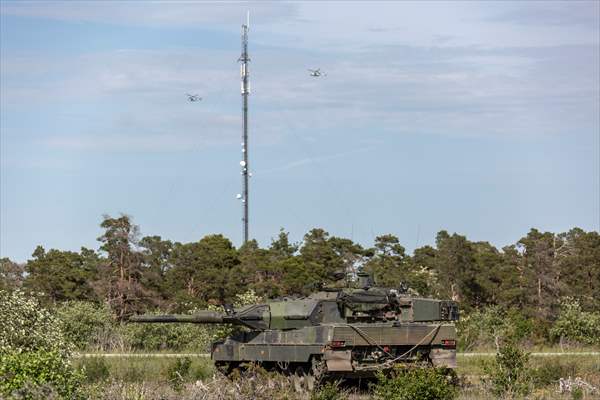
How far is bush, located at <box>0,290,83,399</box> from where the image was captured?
15.6 meters

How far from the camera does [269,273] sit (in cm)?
4088

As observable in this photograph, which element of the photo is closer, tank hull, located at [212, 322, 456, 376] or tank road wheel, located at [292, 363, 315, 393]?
tank hull, located at [212, 322, 456, 376]

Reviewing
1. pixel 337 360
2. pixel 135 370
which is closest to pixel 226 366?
pixel 135 370

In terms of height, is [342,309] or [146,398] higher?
[342,309]

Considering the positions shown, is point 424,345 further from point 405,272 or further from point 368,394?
point 405,272

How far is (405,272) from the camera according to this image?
136 feet

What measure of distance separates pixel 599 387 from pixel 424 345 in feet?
11.2

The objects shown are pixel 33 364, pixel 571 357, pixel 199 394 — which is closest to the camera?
pixel 33 364

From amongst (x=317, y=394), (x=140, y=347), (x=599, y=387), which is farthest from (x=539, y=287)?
(x=317, y=394)

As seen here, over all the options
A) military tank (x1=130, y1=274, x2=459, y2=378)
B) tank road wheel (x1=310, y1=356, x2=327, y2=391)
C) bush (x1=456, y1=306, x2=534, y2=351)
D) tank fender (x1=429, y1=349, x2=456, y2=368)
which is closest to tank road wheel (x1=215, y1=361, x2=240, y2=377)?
military tank (x1=130, y1=274, x2=459, y2=378)

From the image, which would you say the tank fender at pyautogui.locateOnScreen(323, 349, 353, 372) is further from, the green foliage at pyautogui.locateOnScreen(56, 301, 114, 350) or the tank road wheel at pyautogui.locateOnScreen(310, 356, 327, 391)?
the green foliage at pyautogui.locateOnScreen(56, 301, 114, 350)

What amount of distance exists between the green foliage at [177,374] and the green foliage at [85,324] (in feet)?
32.0

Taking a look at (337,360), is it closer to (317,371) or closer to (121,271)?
(317,371)

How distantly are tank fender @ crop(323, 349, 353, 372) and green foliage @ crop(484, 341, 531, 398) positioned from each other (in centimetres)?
258
